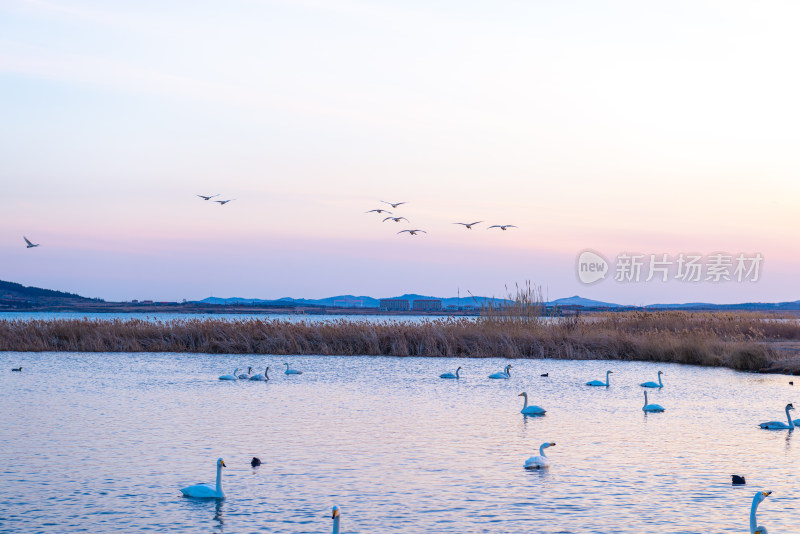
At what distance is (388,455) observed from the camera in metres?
16.2

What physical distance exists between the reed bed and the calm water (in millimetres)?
8935

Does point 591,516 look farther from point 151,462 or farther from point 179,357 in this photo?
point 179,357

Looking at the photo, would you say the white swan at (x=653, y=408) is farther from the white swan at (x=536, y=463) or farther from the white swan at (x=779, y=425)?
the white swan at (x=536, y=463)

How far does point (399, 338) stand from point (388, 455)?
22940 millimetres

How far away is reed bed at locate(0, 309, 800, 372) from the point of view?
125ft

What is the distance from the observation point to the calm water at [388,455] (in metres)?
11.9

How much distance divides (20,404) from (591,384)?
1726 centimetres

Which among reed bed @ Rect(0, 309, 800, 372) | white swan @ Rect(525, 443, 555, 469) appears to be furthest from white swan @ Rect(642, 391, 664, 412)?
reed bed @ Rect(0, 309, 800, 372)

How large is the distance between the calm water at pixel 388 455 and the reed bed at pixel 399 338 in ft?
29.3

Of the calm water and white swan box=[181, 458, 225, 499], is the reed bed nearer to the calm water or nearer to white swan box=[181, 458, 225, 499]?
the calm water

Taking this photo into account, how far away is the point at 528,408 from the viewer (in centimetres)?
2159

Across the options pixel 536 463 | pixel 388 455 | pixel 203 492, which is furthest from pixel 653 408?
pixel 203 492

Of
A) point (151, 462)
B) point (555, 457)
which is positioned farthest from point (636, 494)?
point (151, 462)

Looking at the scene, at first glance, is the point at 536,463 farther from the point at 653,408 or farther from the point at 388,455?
the point at 653,408
